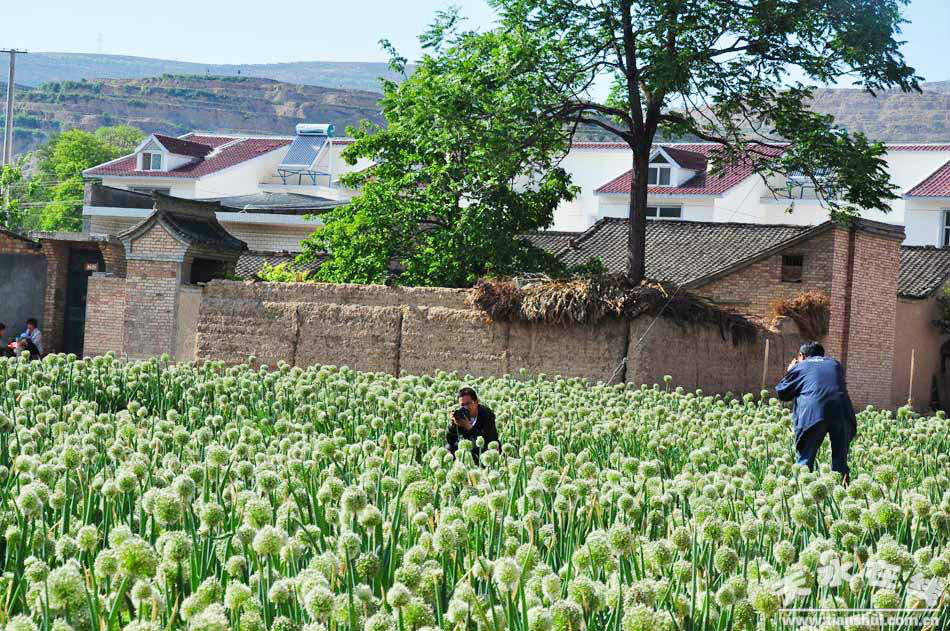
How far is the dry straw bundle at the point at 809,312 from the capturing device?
2294 centimetres

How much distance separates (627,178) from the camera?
55.1 m

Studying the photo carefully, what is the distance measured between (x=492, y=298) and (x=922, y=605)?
580 inches

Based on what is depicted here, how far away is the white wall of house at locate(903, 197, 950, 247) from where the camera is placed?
4634 centimetres

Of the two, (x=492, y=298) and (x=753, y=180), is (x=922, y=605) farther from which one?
(x=753, y=180)

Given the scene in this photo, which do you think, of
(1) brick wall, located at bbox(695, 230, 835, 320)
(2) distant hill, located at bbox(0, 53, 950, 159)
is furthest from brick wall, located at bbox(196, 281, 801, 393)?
(2) distant hill, located at bbox(0, 53, 950, 159)

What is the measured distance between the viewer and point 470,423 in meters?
9.90

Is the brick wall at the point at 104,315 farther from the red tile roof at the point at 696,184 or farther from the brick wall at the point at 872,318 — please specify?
the red tile roof at the point at 696,184

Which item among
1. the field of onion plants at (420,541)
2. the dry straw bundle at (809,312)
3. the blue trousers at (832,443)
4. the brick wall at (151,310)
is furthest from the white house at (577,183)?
the field of onion plants at (420,541)

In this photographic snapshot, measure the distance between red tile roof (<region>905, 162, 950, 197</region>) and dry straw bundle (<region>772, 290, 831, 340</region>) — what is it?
2452cm

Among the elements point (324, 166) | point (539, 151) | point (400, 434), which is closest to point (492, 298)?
point (539, 151)

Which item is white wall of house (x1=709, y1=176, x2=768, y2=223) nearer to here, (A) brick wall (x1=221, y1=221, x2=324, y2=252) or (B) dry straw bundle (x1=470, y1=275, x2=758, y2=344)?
(A) brick wall (x1=221, y1=221, x2=324, y2=252)

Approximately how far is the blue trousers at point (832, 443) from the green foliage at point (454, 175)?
10.8 meters

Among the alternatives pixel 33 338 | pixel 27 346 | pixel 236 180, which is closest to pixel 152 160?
pixel 236 180

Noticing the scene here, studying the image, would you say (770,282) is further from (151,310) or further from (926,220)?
(926,220)
